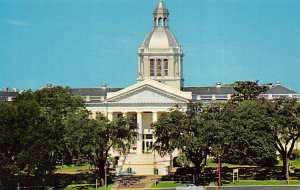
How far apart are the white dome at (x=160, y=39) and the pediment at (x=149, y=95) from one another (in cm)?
846

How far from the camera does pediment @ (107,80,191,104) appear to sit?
111 meters

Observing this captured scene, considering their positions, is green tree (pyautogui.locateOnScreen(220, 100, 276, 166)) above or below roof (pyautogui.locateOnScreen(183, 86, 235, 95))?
below

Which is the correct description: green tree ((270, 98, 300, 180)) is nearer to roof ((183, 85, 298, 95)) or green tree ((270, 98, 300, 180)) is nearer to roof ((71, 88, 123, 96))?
roof ((183, 85, 298, 95))

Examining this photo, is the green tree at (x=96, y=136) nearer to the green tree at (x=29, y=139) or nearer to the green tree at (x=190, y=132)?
the green tree at (x=29, y=139)

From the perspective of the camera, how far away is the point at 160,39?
385 ft

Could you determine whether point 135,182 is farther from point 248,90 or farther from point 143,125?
point 248,90

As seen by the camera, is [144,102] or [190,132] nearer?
[190,132]

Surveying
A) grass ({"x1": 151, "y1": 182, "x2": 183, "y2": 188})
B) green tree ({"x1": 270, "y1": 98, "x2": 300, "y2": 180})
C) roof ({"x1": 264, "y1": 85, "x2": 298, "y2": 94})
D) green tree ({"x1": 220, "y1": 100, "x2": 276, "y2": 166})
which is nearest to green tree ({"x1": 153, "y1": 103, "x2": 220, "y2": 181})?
green tree ({"x1": 220, "y1": 100, "x2": 276, "y2": 166})

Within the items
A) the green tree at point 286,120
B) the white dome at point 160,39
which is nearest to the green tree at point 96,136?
the green tree at point 286,120

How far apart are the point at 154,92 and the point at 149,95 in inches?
40.5

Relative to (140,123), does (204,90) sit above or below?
above

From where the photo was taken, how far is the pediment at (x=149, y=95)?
11138 cm

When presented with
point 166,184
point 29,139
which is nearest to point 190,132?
point 166,184

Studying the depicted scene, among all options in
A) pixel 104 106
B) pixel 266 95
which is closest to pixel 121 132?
pixel 104 106
